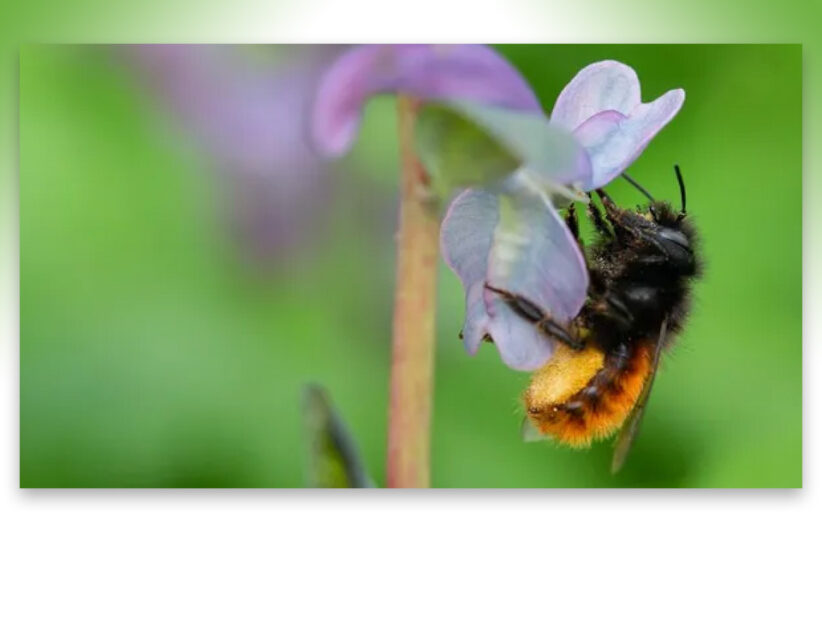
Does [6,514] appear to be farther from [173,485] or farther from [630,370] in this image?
[630,370]

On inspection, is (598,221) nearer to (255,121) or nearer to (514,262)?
(514,262)

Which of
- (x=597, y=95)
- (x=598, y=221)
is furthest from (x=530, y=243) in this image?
(x=597, y=95)

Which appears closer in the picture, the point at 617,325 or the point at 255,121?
the point at 617,325

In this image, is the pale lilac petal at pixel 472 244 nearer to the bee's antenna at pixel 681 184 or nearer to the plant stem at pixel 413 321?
the plant stem at pixel 413 321

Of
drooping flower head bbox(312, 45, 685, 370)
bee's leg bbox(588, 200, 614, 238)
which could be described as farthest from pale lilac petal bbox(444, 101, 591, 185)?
bee's leg bbox(588, 200, 614, 238)

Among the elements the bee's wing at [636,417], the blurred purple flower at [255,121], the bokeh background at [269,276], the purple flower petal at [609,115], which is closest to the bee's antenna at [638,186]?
the bokeh background at [269,276]

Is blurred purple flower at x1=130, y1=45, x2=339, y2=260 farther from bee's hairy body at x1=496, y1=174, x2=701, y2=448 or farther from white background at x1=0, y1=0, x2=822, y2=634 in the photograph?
bee's hairy body at x1=496, y1=174, x2=701, y2=448

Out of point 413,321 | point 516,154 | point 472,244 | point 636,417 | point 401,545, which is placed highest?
point 516,154

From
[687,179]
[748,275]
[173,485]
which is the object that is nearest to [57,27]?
[173,485]
